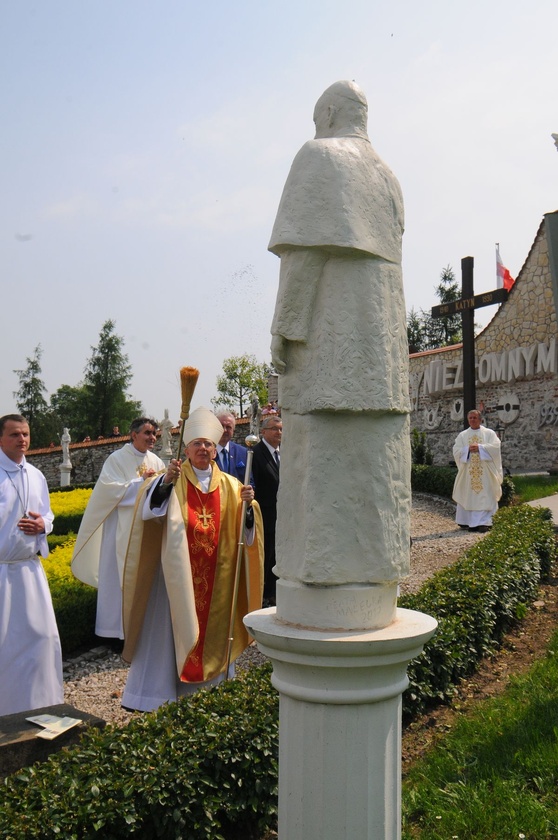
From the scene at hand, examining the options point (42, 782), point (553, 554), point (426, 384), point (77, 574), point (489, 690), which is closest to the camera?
point (42, 782)

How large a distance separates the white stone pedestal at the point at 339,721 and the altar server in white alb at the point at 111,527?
4.58m

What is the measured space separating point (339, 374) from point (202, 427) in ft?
10.6

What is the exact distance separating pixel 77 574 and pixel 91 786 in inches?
159

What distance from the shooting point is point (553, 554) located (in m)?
9.06

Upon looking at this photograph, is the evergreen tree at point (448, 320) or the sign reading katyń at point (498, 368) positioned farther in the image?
the evergreen tree at point (448, 320)

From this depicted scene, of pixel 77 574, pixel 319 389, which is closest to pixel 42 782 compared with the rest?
pixel 319 389

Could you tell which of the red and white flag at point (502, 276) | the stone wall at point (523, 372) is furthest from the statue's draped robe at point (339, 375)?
the red and white flag at point (502, 276)

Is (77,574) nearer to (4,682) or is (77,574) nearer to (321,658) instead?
(4,682)

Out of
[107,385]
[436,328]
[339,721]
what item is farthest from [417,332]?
[339,721]

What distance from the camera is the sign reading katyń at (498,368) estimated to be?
1869 cm

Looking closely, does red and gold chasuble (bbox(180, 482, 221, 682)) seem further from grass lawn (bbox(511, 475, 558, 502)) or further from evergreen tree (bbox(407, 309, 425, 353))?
evergreen tree (bbox(407, 309, 425, 353))

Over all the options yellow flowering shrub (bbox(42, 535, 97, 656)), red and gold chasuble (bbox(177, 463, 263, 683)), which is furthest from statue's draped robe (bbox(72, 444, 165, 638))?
red and gold chasuble (bbox(177, 463, 263, 683))

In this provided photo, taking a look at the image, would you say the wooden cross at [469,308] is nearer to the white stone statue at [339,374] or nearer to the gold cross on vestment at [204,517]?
the gold cross on vestment at [204,517]

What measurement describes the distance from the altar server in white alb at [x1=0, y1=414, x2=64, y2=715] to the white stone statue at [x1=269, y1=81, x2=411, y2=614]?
294 centimetres
